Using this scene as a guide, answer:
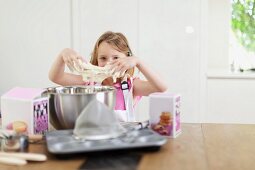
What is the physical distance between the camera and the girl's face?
69.0 inches

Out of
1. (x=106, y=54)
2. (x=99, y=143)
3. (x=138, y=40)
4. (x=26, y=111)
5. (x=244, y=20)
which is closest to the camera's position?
(x=99, y=143)

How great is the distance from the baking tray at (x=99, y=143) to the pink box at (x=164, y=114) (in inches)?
4.1

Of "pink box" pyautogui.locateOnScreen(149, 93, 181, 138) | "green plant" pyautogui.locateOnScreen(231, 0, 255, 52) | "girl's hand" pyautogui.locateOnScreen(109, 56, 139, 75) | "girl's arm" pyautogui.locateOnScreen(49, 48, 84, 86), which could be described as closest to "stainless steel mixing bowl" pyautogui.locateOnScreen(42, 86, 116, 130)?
"pink box" pyautogui.locateOnScreen(149, 93, 181, 138)

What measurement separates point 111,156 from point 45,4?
2095 mm

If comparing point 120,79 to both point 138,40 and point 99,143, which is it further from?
point 138,40

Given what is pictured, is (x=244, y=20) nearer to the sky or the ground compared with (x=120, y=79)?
nearer to the sky

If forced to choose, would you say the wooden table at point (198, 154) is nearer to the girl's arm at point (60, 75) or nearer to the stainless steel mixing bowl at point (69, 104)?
the stainless steel mixing bowl at point (69, 104)

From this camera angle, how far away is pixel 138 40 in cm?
280

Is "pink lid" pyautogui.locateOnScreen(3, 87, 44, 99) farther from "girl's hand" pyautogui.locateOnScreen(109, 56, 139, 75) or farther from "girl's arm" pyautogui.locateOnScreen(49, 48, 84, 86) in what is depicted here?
"girl's arm" pyautogui.locateOnScreen(49, 48, 84, 86)

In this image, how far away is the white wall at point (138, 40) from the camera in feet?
9.07

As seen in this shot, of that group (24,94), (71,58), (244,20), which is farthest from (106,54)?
(244,20)

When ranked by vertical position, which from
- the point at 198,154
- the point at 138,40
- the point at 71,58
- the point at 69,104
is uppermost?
the point at 138,40

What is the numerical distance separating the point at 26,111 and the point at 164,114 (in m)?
0.36

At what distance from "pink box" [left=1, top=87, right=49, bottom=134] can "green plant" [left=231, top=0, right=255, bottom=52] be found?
2309mm
